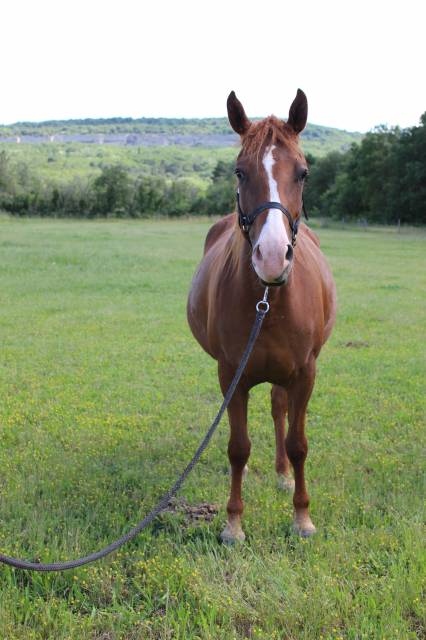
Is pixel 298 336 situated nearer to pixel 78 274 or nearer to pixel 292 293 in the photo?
pixel 292 293

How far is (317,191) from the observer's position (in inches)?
2515

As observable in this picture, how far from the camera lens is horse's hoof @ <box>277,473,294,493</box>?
4.53 meters

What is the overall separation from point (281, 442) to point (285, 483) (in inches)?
15.6

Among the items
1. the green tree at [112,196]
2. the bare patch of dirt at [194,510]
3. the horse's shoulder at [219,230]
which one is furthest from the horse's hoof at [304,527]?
the green tree at [112,196]

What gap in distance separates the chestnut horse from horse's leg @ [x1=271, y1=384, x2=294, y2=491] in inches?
24.4

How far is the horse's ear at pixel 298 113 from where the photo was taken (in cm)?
334

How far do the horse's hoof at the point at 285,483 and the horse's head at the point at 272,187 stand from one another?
85.6 inches

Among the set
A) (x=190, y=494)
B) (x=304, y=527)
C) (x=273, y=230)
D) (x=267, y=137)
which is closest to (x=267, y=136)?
(x=267, y=137)

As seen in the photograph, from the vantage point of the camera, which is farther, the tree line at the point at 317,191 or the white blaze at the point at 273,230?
the tree line at the point at 317,191

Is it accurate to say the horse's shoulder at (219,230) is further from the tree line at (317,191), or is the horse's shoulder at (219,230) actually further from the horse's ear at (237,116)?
the tree line at (317,191)

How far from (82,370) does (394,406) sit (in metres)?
4.15

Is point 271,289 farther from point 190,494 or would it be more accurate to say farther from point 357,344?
point 357,344

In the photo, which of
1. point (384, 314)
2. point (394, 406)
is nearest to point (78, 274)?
point (384, 314)

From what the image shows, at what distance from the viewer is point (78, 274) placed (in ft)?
58.9
